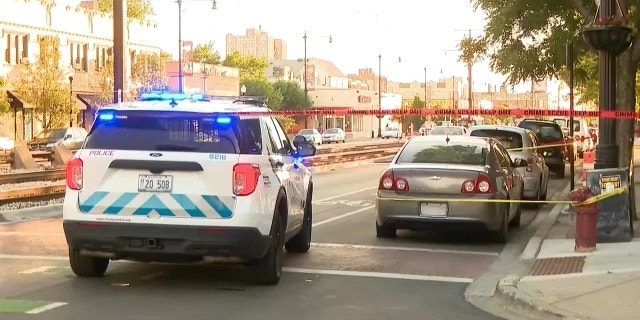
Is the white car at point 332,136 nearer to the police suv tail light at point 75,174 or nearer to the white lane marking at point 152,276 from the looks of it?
the white lane marking at point 152,276

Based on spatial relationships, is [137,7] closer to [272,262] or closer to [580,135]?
[580,135]

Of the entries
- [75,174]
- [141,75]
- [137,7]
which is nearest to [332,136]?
[141,75]

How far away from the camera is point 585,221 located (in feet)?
36.2

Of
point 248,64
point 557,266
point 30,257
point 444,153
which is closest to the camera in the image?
point 557,266

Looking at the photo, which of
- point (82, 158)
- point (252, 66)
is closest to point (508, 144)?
point (82, 158)

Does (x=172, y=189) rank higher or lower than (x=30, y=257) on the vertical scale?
higher

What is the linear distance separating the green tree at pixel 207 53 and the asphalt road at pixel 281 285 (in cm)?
11775

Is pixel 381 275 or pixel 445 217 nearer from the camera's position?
pixel 381 275

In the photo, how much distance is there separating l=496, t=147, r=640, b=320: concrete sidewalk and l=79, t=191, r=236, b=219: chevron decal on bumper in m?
2.78

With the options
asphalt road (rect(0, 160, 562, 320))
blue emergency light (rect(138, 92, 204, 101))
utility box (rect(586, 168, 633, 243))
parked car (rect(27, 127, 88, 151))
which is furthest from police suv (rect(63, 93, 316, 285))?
parked car (rect(27, 127, 88, 151))

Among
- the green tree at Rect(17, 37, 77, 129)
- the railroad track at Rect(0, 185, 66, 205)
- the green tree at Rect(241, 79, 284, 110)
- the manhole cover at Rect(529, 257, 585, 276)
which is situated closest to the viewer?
Result: the manhole cover at Rect(529, 257, 585, 276)

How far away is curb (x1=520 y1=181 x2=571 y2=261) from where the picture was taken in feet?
37.5

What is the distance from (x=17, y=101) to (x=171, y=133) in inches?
1624

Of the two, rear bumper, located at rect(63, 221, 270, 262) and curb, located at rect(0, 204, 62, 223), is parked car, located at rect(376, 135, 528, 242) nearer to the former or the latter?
rear bumper, located at rect(63, 221, 270, 262)
